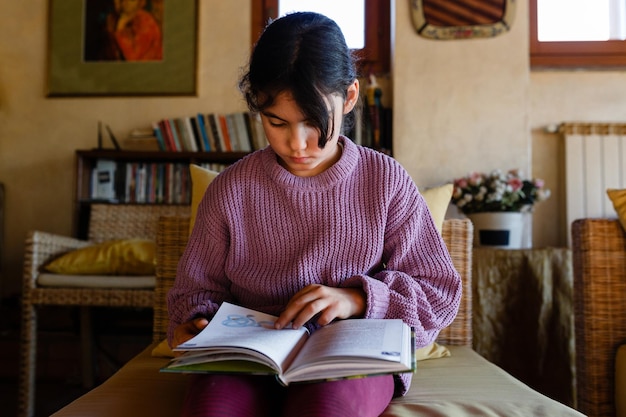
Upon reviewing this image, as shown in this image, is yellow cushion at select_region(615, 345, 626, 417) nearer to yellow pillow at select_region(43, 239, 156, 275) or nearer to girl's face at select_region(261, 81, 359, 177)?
girl's face at select_region(261, 81, 359, 177)

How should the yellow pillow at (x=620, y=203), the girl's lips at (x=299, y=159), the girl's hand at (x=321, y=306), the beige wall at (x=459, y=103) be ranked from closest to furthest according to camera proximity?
the girl's hand at (x=321, y=306)
the girl's lips at (x=299, y=159)
the yellow pillow at (x=620, y=203)
the beige wall at (x=459, y=103)

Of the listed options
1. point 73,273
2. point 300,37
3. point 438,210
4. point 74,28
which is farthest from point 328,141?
point 74,28

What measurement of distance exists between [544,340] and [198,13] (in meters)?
2.25

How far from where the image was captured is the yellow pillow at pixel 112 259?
2.32 meters

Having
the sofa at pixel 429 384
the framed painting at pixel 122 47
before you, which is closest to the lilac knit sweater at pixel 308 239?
the sofa at pixel 429 384

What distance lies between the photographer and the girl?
96 cm

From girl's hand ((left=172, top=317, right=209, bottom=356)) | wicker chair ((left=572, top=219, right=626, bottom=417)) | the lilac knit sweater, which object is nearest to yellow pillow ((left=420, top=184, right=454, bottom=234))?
the lilac knit sweater

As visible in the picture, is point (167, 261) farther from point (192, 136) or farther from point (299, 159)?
point (192, 136)

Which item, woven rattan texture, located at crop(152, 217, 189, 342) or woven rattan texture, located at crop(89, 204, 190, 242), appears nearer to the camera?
woven rattan texture, located at crop(152, 217, 189, 342)

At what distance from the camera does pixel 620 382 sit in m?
1.43

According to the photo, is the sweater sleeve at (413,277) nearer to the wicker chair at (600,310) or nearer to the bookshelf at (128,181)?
the wicker chair at (600,310)

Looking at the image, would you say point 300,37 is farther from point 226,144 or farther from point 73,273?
point 226,144

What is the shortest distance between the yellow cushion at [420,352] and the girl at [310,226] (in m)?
0.22

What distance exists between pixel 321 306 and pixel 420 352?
0.46 meters
